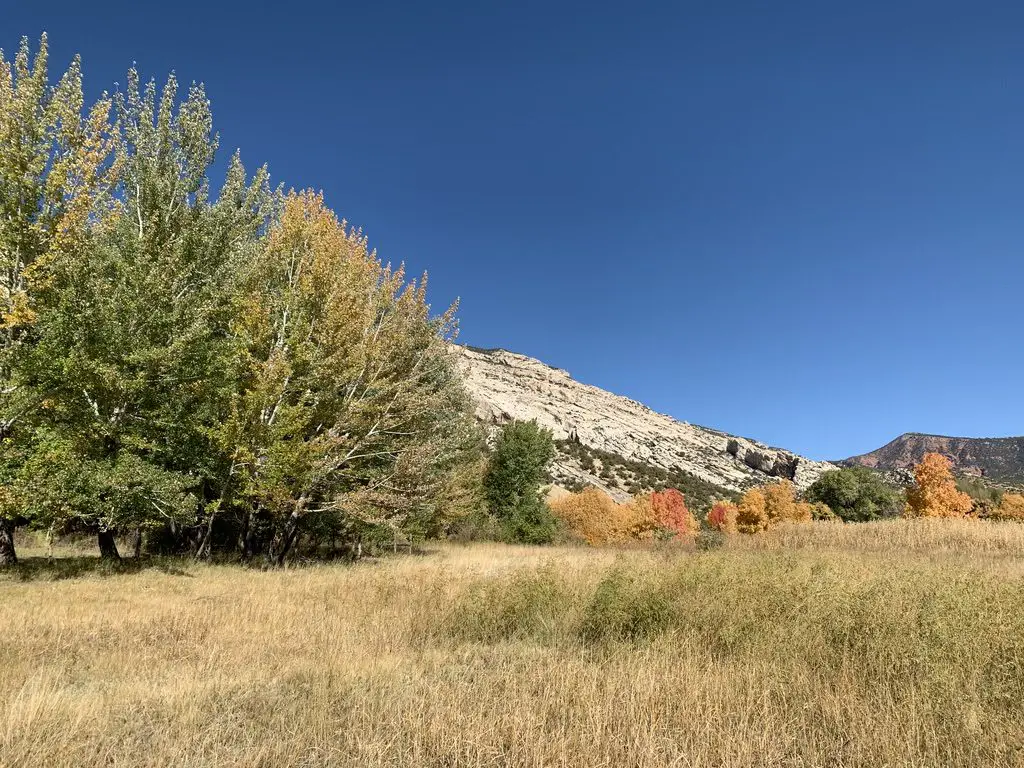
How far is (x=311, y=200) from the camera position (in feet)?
70.0

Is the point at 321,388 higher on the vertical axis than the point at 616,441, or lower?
lower

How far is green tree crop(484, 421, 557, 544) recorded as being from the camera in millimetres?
40531

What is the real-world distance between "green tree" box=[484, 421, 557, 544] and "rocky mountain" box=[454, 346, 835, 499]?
160 ft

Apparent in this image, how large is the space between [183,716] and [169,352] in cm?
1305

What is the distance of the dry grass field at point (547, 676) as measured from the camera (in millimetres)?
4180

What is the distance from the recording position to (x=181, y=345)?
15289 millimetres

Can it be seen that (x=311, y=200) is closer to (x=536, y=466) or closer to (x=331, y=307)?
(x=331, y=307)

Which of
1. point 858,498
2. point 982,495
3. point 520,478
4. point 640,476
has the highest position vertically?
point 982,495

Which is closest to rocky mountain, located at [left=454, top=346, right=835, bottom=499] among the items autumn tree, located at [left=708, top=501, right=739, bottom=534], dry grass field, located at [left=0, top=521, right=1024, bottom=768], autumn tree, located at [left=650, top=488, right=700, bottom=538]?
autumn tree, located at [left=708, top=501, right=739, bottom=534]

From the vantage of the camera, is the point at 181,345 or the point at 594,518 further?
the point at 594,518

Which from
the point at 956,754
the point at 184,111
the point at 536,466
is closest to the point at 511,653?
the point at 956,754

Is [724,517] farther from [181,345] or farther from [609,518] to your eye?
[181,345]

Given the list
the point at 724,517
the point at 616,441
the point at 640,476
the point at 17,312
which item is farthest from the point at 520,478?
the point at 616,441

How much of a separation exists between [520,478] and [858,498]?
173 feet
